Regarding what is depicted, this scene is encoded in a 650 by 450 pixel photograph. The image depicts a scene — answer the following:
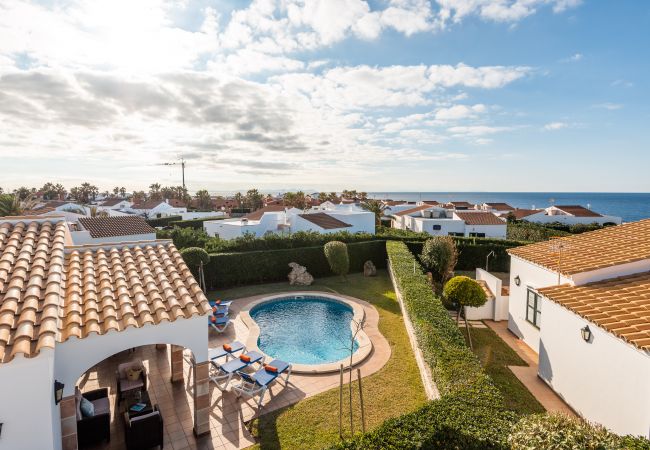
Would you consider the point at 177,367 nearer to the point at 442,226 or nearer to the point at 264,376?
the point at 264,376

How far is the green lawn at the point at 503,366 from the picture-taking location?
1058cm

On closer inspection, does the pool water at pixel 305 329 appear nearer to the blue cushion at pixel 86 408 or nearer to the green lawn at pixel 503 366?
the green lawn at pixel 503 366

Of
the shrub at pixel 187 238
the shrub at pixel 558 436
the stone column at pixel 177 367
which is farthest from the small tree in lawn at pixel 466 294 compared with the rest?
the shrub at pixel 187 238

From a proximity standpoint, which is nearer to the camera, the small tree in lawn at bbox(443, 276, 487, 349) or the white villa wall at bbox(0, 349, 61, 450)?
the white villa wall at bbox(0, 349, 61, 450)

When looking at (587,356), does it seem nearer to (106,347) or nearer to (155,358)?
(106,347)

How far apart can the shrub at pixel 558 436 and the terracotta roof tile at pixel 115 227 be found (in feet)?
108

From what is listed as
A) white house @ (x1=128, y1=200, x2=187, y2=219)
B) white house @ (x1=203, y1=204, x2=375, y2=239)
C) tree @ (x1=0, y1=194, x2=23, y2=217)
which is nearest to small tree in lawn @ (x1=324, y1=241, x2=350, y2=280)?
white house @ (x1=203, y1=204, x2=375, y2=239)

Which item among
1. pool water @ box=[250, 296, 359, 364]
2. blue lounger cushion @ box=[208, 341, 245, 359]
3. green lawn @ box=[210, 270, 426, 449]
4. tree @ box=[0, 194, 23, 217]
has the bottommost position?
pool water @ box=[250, 296, 359, 364]

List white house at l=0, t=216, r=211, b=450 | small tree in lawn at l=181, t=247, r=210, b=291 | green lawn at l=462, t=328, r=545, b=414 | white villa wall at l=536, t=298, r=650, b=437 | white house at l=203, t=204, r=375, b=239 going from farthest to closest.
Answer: white house at l=203, t=204, r=375, b=239 → small tree in lawn at l=181, t=247, r=210, b=291 → green lawn at l=462, t=328, r=545, b=414 → white villa wall at l=536, t=298, r=650, b=437 → white house at l=0, t=216, r=211, b=450

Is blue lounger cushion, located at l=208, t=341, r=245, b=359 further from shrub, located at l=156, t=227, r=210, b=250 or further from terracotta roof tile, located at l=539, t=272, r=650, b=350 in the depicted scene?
shrub, located at l=156, t=227, r=210, b=250

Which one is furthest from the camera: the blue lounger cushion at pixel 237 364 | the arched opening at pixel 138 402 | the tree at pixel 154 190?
the tree at pixel 154 190

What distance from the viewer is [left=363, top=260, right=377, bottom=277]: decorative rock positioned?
2753 centimetres

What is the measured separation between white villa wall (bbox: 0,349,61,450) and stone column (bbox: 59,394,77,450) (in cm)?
100

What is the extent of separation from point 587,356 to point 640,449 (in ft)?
15.1
